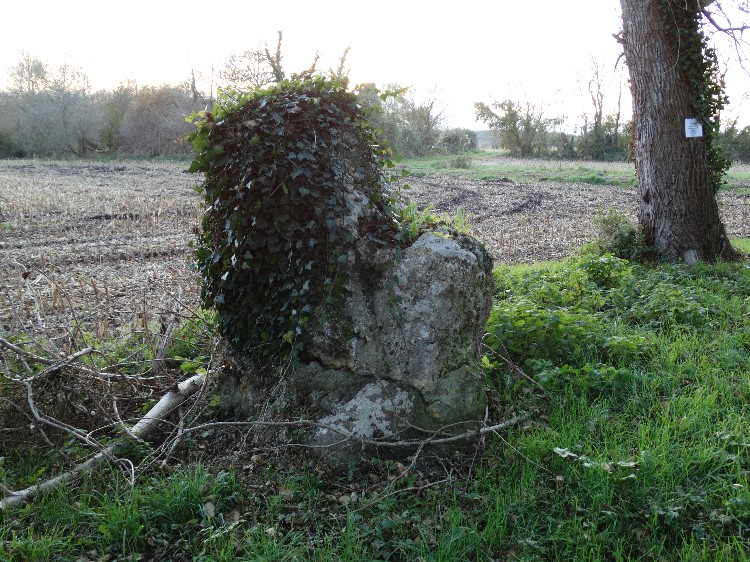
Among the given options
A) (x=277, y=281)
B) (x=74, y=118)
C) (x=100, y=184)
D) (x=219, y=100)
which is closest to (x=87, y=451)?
(x=277, y=281)

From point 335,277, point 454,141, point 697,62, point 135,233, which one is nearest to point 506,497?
point 335,277

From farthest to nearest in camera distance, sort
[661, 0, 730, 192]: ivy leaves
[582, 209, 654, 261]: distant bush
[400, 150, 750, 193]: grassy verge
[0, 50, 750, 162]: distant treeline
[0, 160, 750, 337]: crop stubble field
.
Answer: [0, 50, 750, 162]: distant treeline
[400, 150, 750, 193]: grassy verge
[582, 209, 654, 261]: distant bush
[661, 0, 730, 192]: ivy leaves
[0, 160, 750, 337]: crop stubble field

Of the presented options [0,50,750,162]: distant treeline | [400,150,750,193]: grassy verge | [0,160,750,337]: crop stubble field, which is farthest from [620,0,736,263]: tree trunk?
[0,50,750,162]: distant treeline

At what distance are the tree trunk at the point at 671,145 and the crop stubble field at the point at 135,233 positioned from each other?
8.14 feet

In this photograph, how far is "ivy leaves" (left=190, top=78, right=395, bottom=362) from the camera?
3986 millimetres

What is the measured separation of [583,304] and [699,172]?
377 centimetres

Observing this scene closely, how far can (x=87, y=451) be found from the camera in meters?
4.25

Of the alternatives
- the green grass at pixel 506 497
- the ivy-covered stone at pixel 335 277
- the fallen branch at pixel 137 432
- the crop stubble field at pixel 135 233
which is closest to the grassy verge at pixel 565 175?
the crop stubble field at pixel 135 233

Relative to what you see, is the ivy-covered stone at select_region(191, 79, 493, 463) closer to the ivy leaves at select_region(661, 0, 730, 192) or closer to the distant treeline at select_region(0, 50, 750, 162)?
the ivy leaves at select_region(661, 0, 730, 192)

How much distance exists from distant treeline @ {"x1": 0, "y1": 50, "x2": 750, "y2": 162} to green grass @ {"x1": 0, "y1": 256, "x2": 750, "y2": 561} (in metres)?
43.9

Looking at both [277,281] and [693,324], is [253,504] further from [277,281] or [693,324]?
[693,324]

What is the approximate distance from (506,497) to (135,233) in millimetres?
13734

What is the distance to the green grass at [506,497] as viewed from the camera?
3.15 metres

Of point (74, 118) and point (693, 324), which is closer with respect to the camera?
point (693, 324)
